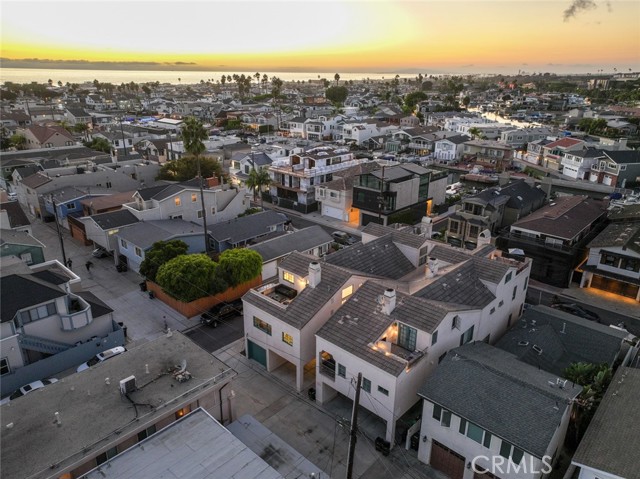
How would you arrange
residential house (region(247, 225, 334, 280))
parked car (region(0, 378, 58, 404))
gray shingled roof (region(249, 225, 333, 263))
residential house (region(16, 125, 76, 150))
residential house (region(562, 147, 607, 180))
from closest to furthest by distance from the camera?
parked car (region(0, 378, 58, 404)) < residential house (region(247, 225, 334, 280)) < gray shingled roof (region(249, 225, 333, 263)) < residential house (region(562, 147, 607, 180)) < residential house (region(16, 125, 76, 150))

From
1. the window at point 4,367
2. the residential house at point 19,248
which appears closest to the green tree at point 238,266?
the window at point 4,367

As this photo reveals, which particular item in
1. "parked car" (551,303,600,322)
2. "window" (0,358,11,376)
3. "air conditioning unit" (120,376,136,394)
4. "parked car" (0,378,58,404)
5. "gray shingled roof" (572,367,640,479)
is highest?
"air conditioning unit" (120,376,136,394)

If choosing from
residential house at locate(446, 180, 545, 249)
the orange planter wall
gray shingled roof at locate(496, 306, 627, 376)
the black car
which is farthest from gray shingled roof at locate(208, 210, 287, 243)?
gray shingled roof at locate(496, 306, 627, 376)

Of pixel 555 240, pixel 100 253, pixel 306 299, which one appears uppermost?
pixel 306 299

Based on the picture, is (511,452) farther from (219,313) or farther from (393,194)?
(393,194)

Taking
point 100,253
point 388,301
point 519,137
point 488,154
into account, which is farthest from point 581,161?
point 100,253

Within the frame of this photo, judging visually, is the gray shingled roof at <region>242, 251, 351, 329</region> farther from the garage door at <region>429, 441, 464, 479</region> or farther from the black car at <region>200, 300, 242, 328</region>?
the garage door at <region>429, 441, 464, 479</region>
